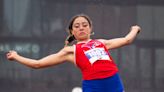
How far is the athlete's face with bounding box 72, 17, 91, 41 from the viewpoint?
235 cm

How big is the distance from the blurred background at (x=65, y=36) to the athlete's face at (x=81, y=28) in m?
2.94

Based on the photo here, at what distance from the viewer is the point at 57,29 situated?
535 cm

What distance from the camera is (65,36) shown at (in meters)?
5.32

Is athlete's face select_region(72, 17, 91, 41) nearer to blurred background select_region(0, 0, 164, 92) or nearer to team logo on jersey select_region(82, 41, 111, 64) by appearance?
team logo on jersey select_region(82, 41, 111, 64)

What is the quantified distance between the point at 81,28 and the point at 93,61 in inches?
8.0

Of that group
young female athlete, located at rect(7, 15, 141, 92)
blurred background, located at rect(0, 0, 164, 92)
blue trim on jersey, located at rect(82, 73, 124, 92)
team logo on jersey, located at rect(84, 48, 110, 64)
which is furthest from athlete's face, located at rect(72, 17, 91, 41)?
blurred background, located at rect(0, 0, 164, 92)

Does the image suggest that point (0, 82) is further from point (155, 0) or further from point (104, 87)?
point (104, 87)

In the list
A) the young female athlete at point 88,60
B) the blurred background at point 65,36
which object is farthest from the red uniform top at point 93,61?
the blurred background at point 65,36

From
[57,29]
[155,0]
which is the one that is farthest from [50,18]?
[155,0]

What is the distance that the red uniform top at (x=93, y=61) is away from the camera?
2273mm

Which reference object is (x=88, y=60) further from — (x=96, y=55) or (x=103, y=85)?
(x=103, y=85)

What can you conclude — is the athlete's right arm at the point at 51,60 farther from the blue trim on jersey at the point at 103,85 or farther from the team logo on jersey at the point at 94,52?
the blue trim on jersey at the point at 103,85

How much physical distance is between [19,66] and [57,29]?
69 cm

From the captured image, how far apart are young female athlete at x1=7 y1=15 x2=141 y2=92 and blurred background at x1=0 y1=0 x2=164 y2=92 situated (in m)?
2.88
